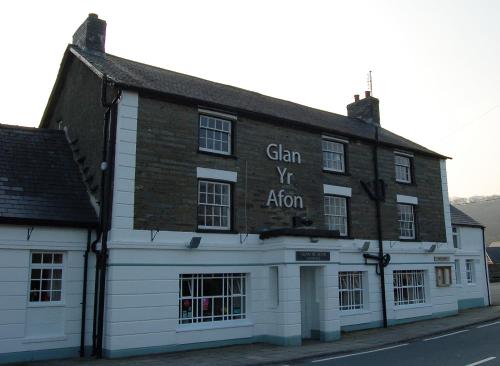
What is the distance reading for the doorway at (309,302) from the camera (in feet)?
55.0

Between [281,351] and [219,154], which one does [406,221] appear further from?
[281,351]

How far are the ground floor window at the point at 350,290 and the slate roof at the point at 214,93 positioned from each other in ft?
19.1

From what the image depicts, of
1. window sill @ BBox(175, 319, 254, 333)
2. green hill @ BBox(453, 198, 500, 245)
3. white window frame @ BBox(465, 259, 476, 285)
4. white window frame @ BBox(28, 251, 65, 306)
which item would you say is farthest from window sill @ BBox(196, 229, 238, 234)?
green hill @ BBox(453, 198, 500, 245)

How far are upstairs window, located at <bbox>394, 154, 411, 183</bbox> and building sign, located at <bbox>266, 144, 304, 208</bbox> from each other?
22.0ft

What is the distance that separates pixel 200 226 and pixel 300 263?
137 inches

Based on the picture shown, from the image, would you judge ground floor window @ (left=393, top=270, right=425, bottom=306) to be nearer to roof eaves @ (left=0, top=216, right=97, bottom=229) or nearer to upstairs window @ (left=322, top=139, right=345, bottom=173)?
upstairs window @ (left=322, top=139, right=345, bottom=173)

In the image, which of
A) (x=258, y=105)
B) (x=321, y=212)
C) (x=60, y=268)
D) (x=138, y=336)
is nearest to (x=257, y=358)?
(x=138, y=336)

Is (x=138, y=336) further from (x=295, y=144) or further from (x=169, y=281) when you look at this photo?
(x=295, y=144)

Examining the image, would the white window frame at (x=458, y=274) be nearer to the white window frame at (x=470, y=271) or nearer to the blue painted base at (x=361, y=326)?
the white window frame at (x=470, y=271)

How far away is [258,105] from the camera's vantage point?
752 inches

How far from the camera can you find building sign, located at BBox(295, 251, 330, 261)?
1581 centimetres

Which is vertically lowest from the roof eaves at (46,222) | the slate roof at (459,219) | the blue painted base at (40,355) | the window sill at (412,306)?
the blue painted base at (40,355)

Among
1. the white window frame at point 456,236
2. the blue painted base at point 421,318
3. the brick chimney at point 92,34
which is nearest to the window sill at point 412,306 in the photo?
the blue painted base at point 421,318

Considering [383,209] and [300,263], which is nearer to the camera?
[300,263]
